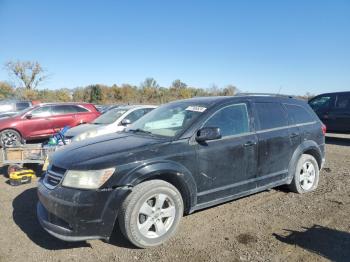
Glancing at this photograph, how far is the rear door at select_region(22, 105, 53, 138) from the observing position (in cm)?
1207

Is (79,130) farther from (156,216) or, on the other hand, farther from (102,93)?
(102,93)

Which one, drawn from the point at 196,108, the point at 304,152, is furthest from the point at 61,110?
the point at 304,152

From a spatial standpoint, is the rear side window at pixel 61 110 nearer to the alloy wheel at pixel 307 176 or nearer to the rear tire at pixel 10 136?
the rear tire at pixel 10 136

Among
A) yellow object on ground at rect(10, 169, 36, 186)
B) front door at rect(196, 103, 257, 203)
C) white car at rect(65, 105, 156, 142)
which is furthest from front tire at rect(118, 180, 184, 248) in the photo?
white car at rect(65, 105, 156, 142)

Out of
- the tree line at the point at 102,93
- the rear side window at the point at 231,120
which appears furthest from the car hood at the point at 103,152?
the tree line at the point at 102,93

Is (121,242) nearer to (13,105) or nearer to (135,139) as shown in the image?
(135,139)

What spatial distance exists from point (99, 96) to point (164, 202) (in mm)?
48082

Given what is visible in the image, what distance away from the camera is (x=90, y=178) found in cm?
353

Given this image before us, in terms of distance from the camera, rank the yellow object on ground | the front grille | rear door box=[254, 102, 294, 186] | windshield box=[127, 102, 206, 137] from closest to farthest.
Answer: the front grille, windshield box=[127, 102, 206, 137], rear door box=[254, 102, 294, 186], the yellow object on ground

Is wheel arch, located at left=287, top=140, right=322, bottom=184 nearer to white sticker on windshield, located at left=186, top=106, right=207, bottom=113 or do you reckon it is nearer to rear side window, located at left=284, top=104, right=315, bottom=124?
rear side window, located at left=284, top=104, right=315, bottom=124

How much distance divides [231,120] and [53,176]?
98.1 inches

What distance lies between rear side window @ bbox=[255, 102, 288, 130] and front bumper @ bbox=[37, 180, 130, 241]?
2522mm

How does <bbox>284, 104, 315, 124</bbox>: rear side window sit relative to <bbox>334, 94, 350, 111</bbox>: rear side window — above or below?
below

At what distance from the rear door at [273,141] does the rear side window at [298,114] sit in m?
0.18
